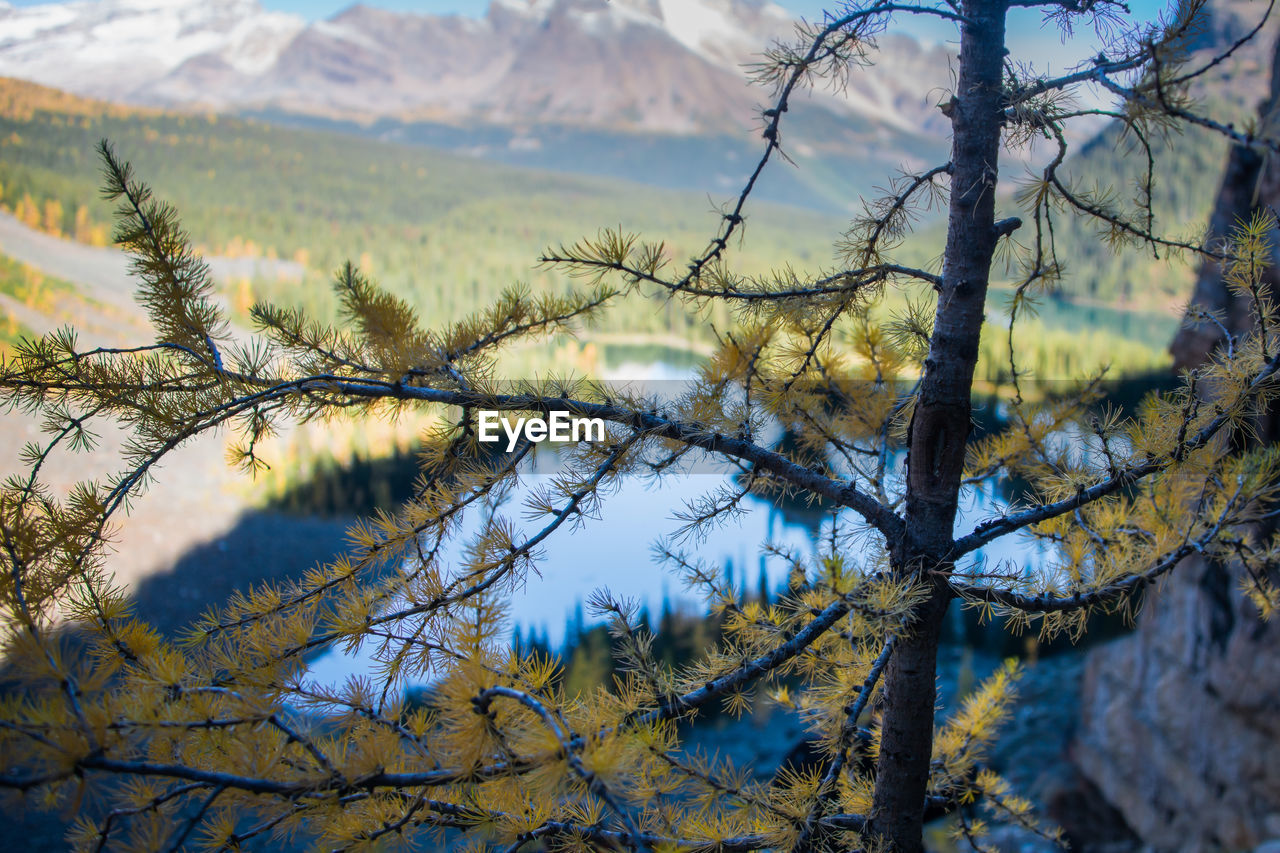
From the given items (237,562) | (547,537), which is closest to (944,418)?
(547,537)

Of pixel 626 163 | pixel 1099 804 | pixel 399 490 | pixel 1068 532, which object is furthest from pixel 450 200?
pixel 1099 804

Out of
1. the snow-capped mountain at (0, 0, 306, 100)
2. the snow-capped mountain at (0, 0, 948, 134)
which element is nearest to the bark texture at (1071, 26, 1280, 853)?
the snow-capped mountain at (0, 0, 948, 134)

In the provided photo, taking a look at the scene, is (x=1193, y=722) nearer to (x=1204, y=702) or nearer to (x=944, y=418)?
(x=1204, y=702)

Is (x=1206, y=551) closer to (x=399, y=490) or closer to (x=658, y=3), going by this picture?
(x=399, y=490)

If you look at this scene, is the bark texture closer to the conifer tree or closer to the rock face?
the rock face

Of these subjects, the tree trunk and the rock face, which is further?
the rock face

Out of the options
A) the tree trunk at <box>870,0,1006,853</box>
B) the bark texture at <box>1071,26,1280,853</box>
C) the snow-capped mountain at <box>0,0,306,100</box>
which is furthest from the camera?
the snow-capped mountain at <box>0,0,306,100</box>

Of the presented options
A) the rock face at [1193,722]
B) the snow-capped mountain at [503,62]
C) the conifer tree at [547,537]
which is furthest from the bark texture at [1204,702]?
the snow-capped mountain at [503,62]
